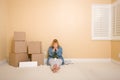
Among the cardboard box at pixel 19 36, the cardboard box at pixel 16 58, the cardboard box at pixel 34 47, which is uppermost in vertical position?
the cardboard box at pixel 19 36

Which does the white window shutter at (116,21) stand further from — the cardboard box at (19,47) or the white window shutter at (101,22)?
the cardboard box at (19,47)

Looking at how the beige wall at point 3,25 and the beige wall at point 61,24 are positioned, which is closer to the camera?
the beige wall at point 3,25

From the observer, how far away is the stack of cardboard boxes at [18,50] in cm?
416

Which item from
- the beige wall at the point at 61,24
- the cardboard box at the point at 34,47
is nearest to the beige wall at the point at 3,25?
the beige wall at the point at 61,24

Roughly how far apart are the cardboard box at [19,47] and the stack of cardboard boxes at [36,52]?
141mm

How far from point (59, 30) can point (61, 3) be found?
834mm

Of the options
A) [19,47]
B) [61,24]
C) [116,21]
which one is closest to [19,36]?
[19,47]

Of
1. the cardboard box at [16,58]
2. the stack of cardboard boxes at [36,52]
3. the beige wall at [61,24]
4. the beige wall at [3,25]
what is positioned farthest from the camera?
the beige wall at [61,24]

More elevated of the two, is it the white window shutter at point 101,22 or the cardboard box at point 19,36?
the white window shutter at point 101,22

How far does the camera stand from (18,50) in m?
4.23

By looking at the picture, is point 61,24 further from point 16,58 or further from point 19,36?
point 16,58

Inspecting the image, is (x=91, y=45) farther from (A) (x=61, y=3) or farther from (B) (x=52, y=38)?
(A) (x=61, y=3)

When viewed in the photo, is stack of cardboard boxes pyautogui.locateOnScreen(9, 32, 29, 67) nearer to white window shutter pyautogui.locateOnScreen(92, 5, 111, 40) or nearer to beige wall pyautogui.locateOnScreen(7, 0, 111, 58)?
beige wall pyautogui.locateOnScreen(7, 0, 111, 58)

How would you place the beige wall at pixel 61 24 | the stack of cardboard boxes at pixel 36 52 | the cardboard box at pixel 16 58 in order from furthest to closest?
1. the beige wall at pixel 61 24
2. the stack of cardboard boxes at pixel 36 52
3. the cardboard box at pixel 16 58
